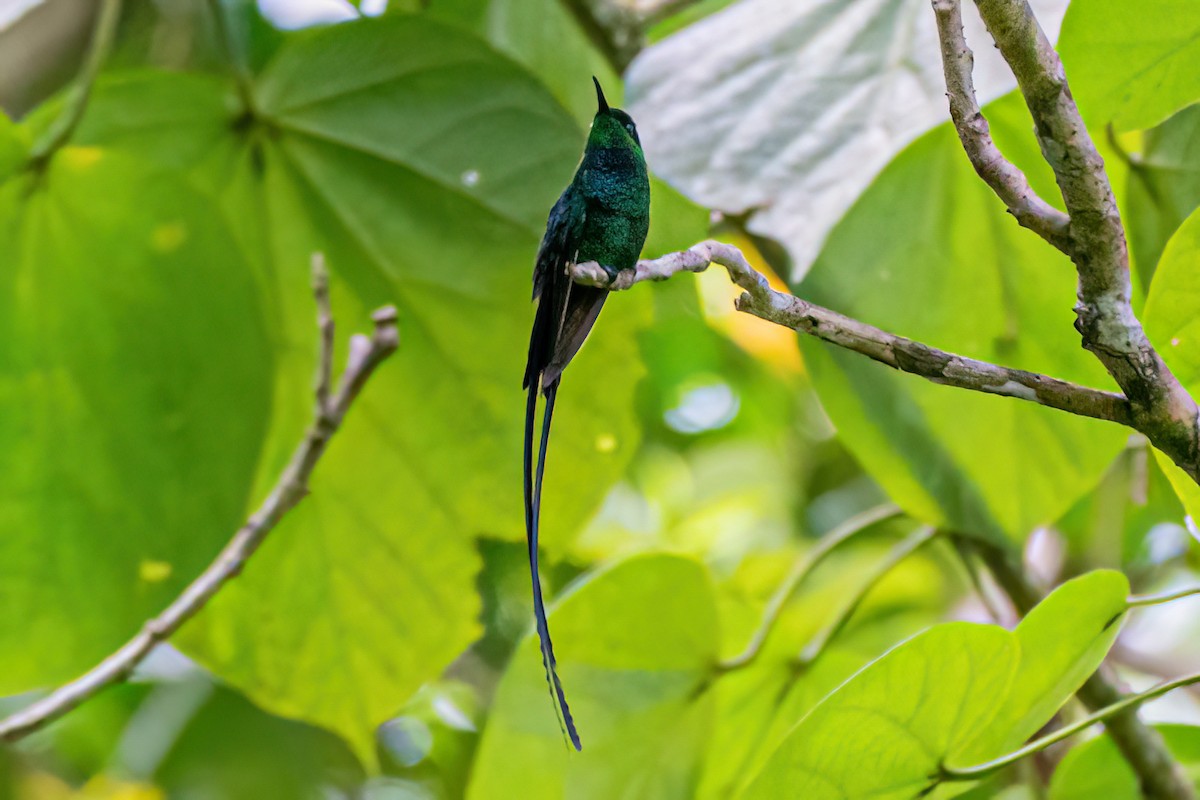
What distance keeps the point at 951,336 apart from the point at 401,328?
39 centimetres

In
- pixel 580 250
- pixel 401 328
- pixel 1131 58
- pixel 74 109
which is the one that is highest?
pixel 1131 58

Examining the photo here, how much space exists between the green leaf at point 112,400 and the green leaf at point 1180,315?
60 centimetres

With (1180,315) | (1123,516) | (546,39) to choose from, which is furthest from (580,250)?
(1123,516)

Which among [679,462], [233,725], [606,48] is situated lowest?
[233,725]

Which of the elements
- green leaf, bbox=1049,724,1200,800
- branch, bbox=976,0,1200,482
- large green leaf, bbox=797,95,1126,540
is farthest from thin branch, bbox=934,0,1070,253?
green leaf, bbox=1049,724,1200,800

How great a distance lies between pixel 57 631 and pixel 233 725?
721mm

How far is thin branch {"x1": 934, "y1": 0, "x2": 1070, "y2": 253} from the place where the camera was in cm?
41

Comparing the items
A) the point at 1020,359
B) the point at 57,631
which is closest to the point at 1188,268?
the point at 1020,359

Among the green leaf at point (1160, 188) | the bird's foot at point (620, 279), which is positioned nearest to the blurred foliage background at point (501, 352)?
the green leaf at point (1160, 188)

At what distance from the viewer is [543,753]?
71cm

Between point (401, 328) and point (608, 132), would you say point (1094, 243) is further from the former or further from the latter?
point (401, 328)

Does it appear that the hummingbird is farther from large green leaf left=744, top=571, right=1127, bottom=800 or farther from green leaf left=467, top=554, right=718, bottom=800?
green leaf left=467, top=554, right=718, bottom=800

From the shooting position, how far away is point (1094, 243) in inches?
16.7

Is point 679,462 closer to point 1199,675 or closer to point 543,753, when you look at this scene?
point 543,753
